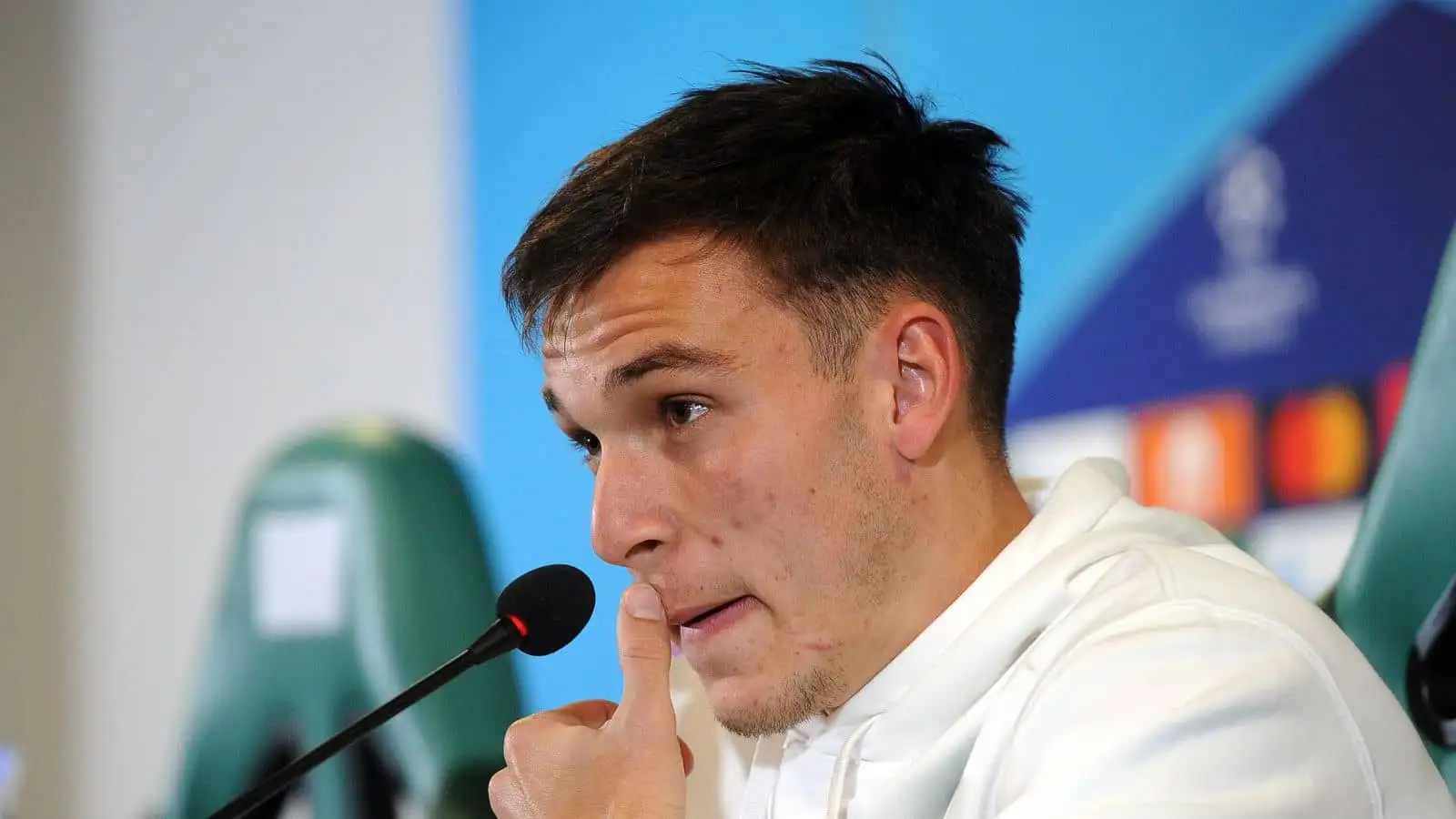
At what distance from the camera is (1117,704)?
98 cm

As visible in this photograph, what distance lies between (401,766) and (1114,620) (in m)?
1.12

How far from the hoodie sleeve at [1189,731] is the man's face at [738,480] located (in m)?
0.22

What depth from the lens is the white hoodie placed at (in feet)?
3.07

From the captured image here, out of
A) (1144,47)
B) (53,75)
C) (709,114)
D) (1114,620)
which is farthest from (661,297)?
(53,75)

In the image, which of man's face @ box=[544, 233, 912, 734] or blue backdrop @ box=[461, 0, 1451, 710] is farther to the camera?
blue backdrop @ box=[461, 0, 1451, 710]

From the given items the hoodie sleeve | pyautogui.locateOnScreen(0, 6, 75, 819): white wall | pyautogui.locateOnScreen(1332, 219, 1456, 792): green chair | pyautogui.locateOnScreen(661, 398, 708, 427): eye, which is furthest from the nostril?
pyautogui.locateOnScreen(0, 6, 75, 819): white wall

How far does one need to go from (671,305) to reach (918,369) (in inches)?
9.1

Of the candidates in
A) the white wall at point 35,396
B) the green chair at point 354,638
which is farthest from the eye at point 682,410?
the white wall at point 35,396

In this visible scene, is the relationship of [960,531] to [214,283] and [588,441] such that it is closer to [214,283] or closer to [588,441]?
[588,441]

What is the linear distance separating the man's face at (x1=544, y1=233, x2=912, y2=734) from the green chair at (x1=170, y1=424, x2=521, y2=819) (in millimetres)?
747

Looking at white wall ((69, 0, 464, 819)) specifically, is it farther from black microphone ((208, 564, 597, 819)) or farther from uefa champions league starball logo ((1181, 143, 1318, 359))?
uefa champions league starball logo ((1181, 143, 1318, 359))

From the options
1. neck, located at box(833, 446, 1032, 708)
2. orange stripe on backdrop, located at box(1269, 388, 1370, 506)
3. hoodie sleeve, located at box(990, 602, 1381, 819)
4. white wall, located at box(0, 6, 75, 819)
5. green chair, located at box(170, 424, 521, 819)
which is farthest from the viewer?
→ white wall, located at box(0, 6, 75, 819)

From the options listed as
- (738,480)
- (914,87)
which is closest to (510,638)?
(738,480)

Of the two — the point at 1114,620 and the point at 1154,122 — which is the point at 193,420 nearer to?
the point at 1154,122
